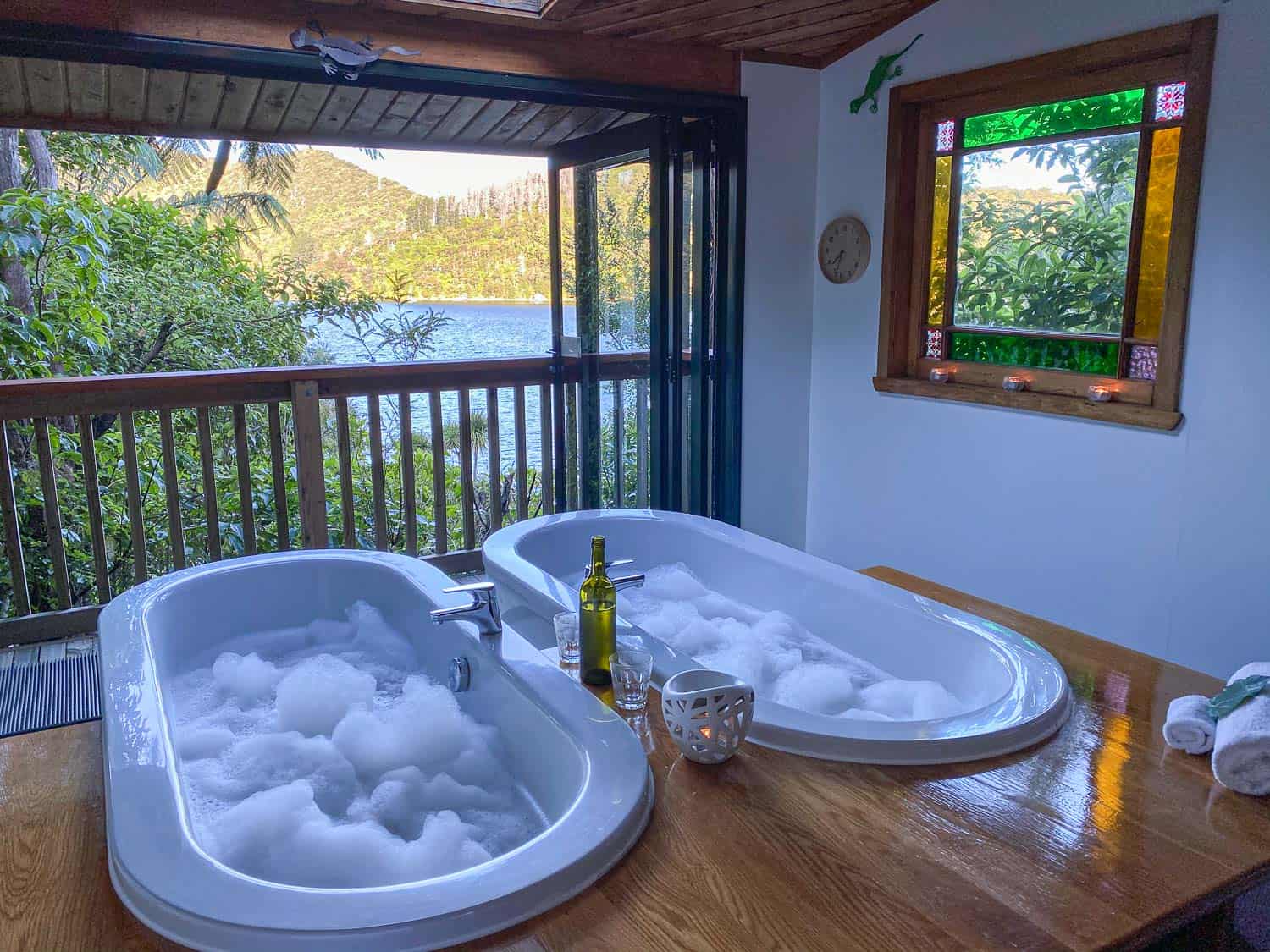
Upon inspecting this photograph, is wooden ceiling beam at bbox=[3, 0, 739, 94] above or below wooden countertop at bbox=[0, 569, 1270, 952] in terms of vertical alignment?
above

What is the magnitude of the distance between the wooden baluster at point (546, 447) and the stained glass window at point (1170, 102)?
7.72 ft

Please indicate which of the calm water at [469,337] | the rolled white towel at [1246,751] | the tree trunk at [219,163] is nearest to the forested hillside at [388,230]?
the calm water at [469,337]

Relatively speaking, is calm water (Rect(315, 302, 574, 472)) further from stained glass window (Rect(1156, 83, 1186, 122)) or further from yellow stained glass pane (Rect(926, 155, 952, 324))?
stained glass window (Rect(1156, 83, 1186, 122))

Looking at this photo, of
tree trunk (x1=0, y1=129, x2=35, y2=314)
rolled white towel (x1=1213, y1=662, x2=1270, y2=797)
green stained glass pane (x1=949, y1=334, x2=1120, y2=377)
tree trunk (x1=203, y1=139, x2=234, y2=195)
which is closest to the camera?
rolled white towel (x1=1213, y1=662, x2=1270, y2=797)

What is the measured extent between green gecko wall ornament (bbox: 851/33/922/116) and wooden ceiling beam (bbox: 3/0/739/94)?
1.60ft

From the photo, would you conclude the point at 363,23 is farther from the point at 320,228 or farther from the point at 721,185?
the point at 320,228

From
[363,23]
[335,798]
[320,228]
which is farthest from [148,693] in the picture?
[320,228]

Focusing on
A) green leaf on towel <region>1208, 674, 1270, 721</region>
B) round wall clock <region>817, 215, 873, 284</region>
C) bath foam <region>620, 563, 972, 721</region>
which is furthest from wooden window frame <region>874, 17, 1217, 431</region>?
green leaf on towel <region>1208, 674, 1270, 721</region>

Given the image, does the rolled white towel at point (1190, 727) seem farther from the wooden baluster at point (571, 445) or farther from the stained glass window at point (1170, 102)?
the wooden baluster at point (571, 445)

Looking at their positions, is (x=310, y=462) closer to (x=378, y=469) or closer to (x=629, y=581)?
(x=378, y=469)

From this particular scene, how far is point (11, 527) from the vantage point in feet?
9.96

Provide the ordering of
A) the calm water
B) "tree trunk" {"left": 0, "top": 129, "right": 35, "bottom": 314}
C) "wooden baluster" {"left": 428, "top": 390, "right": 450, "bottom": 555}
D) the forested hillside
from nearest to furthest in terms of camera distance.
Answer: "wooden baluster" {"left": 428, "top": 390, "right": 450, "bottom": 555}
"tree trunk" {"left": 0, "top": 129, "right": 35, "bottom": 314}
the calm water
the forested hillside

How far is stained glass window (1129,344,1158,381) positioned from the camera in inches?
110

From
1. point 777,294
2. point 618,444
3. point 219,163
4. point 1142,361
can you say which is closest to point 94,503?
point 618,444
